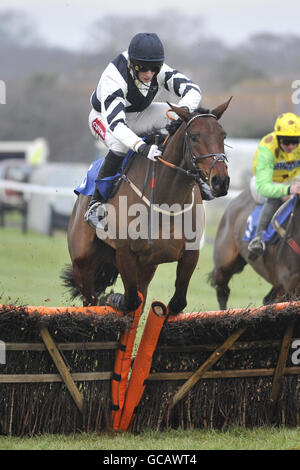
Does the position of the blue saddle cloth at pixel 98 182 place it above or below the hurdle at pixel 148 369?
above

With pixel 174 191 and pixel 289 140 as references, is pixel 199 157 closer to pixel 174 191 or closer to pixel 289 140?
pixel 174 191

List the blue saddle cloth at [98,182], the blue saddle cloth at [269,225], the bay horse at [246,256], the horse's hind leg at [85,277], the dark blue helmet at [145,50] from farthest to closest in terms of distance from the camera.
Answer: the blue saddle cloth at [269,225], the bay horse at [246,256], the horse's hind leg at [85,277], the blue saddle cloth at [98,182], the dark blue helmet at [145,50]

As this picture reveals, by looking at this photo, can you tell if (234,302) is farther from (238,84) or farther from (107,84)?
(238,84)

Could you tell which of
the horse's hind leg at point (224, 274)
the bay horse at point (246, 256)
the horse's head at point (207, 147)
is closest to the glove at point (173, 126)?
the horse's head at point (207, 147)

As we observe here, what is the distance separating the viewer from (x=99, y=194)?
18.0ft

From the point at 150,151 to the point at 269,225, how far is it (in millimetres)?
2380

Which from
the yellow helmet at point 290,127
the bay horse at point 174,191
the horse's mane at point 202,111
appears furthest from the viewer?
the yellow helmet at point 290,127

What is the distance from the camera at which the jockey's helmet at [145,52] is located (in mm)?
4906

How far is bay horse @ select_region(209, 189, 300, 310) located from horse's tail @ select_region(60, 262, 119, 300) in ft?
4.85

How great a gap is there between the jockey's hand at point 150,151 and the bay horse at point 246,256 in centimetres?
214

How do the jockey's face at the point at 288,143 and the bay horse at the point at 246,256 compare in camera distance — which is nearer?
the jockey's face at the point at 288,143

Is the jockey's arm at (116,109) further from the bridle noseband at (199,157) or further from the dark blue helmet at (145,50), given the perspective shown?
the bridle noseband at (199,157)
